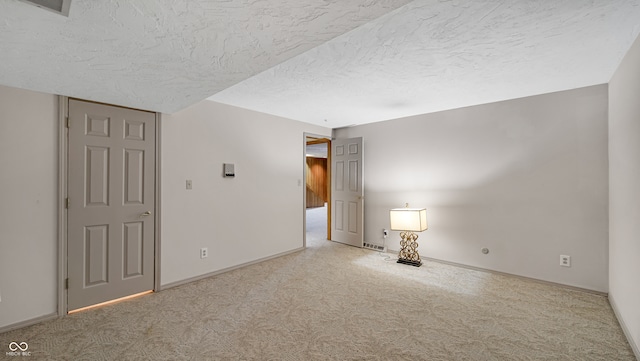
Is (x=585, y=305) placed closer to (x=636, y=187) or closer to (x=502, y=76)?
(x=636, y=187)

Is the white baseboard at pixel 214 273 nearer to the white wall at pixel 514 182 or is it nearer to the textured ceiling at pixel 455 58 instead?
the white wall at pixel 514 182

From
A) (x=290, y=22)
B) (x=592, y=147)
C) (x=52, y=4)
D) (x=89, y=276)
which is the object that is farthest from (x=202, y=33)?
(x=592, y=147)

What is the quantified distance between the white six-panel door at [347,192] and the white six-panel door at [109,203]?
3.16m

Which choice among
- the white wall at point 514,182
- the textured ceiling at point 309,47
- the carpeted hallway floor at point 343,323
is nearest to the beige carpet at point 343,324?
the carpeted hallway floor at point 343,323

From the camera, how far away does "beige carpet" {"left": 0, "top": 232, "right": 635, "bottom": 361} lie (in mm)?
1905

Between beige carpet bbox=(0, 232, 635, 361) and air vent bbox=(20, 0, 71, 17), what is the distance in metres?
2.13

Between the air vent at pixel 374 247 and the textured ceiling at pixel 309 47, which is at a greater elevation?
the textured ceiling at pixel 309 47

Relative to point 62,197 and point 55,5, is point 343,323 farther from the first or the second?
point 62,197

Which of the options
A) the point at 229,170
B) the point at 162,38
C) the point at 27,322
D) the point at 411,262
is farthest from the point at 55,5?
the point at 411,262

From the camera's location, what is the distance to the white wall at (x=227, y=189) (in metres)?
3.10

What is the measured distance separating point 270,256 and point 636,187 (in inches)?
157

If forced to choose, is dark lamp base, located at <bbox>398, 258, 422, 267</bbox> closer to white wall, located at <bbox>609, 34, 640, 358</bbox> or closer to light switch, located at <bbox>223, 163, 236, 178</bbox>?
white wall, located at <bbox>609, 34, 640, 358</bbox>

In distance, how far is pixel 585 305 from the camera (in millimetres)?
2588

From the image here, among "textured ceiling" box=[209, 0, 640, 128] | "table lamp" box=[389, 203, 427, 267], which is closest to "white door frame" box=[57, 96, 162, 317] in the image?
"textured ceiling" box=[209, 0, 640, 128]
